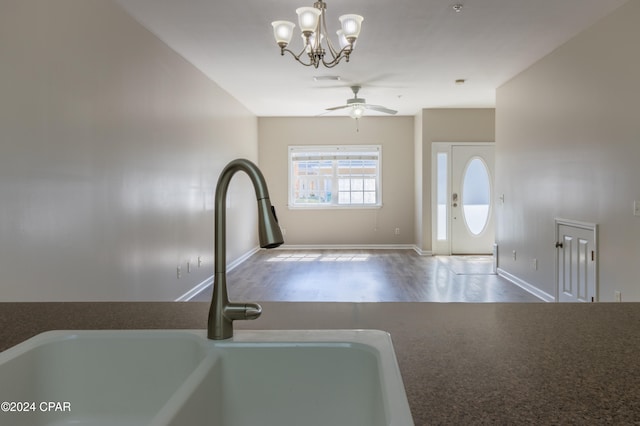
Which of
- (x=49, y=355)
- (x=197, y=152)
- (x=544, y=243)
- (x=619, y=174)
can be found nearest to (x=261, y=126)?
(x=197, y=152)

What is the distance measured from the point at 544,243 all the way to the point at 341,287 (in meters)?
2.35

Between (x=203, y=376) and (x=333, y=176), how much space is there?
27.4 feet

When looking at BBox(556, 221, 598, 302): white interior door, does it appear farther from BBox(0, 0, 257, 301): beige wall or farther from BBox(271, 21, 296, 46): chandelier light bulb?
BBox(0, 0, 257, 301): beige wall

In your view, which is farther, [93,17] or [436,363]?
[93,17]

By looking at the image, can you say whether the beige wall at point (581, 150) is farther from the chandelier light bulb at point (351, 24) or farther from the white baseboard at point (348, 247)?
the white baseboard at point (348, 247)

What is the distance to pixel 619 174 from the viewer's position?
346 centimetres

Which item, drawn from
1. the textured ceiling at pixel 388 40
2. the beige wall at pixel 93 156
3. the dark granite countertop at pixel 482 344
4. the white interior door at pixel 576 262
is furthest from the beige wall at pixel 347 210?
the dark granite countertop at pixel 482 344

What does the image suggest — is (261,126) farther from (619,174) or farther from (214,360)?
(214,360)

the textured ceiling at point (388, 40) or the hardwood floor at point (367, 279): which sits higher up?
the textured ceiling at point (388, 40)

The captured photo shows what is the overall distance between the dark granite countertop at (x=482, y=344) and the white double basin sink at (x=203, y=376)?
3.2 inches

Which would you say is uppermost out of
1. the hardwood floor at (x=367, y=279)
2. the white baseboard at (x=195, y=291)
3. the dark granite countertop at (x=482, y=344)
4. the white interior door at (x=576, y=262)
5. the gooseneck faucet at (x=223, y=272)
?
the gooseneck faucet at (x=223, y=272)

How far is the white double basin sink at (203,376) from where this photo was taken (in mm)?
902

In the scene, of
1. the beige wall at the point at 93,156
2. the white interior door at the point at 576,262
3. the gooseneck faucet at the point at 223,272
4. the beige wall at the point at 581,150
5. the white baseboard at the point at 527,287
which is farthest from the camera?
the white baseboard at the point at 527,287

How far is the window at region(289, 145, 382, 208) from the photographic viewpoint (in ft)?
29.6
